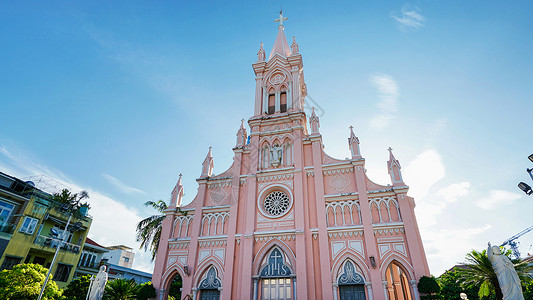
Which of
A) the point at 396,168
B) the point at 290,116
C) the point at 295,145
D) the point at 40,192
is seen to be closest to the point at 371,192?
the point at 396,168

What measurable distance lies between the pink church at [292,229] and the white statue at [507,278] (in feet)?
14.0

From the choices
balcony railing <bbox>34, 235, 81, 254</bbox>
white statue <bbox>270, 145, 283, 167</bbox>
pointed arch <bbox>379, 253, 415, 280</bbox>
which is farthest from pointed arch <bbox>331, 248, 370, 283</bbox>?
balcony railing <bbox>34, 235, 81, 254</bbox>

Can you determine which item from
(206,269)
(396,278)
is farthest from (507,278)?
(206,269)

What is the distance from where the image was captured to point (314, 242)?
16.3m

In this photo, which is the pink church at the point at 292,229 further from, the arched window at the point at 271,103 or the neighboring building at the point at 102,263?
the neighboring building at the point at 102,263

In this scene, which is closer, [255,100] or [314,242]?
[314,242]

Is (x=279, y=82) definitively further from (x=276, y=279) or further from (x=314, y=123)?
(x=276, y=279)

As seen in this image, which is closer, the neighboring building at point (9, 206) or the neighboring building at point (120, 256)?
the neighboring building at point (9, 206)

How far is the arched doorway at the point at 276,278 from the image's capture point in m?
15.7

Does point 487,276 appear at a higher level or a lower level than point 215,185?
lower

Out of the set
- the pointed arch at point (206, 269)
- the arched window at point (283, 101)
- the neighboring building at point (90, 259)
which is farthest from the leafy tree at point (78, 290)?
the arched window at point (283, 101)

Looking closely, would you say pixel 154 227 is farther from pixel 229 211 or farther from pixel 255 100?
pixel 255 100

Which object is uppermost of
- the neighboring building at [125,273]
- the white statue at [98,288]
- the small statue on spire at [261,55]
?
the small statue on spire at [261,55]

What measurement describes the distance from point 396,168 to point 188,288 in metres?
14.0
